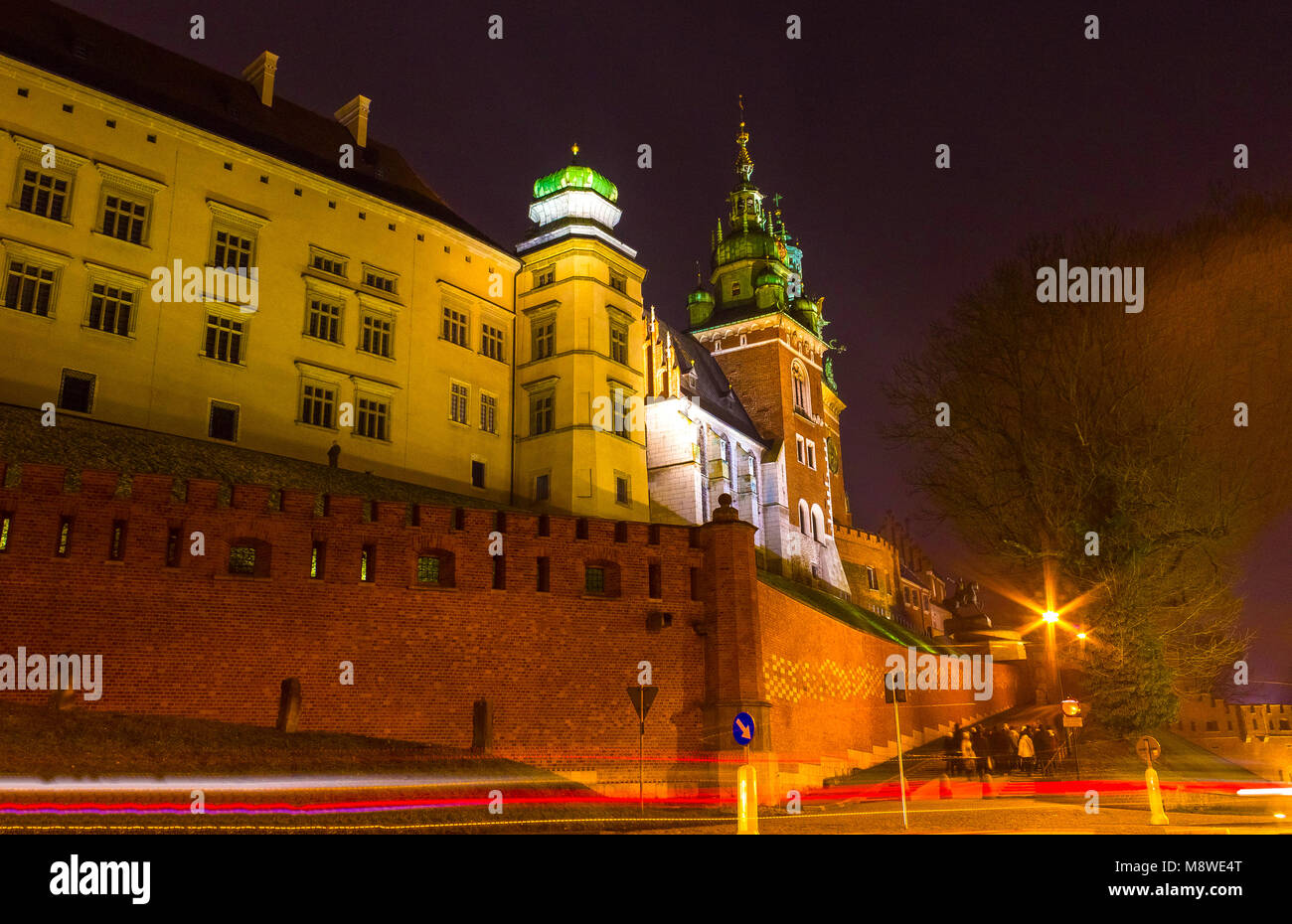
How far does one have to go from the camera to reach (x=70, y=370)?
27250 mm

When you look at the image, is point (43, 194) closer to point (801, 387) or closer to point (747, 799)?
point (747, 799)

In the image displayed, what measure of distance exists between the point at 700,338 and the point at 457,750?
48745 millimetres

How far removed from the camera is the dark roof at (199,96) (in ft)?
97.3

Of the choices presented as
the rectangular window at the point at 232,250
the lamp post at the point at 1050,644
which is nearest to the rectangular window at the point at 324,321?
the rectangular window at the point at 232,250

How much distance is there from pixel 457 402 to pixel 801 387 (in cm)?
3186

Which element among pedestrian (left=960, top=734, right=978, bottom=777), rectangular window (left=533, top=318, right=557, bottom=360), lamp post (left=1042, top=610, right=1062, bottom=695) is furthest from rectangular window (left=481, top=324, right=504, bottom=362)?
pedestrian (left=960, top=734, right=978, bottom=777)

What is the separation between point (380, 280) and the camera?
3581 centimetres

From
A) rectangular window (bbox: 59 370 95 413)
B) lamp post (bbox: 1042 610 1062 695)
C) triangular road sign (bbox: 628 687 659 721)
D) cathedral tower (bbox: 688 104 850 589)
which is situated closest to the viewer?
triangular road sign (bbox: 628 687 659 721)

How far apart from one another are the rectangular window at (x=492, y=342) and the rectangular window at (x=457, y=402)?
216cm

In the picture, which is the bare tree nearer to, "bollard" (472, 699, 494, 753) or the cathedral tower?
"bollard" (472, 699, 494, 753)

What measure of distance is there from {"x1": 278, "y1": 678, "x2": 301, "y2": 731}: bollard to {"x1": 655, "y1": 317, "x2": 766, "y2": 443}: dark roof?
3498cm

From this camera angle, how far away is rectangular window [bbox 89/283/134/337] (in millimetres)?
28172

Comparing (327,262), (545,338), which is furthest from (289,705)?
(545,338)
